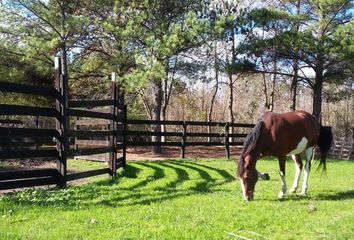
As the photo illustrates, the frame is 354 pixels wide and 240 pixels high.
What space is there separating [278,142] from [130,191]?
9.39 ft

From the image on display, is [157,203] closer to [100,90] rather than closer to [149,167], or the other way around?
[149,167]

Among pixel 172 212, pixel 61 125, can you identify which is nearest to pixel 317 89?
pixel 61 125

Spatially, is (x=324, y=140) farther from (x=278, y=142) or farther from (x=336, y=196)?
(x=278, y=142)

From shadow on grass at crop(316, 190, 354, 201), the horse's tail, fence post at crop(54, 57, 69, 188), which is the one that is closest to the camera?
shadow on grass at crop(316, 190, 354, 201)

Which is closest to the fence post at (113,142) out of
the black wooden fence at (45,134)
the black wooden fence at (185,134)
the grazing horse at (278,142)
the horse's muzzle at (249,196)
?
the black wooden fence at (45,134)

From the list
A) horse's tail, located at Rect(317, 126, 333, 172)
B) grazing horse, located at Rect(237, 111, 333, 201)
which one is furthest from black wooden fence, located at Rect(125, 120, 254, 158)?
grazing horse, located at Rect(237, 111, 333, 201)

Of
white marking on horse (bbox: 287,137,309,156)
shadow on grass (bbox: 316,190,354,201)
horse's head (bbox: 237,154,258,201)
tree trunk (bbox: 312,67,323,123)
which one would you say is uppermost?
tree trunk (bbox: 312,67,323,123)

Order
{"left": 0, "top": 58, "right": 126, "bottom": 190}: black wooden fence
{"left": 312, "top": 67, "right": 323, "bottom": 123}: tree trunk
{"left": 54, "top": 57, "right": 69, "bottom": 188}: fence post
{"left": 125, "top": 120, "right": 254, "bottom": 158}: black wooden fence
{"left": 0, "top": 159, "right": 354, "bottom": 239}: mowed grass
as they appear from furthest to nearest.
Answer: {"left": 312, "top": 67, "right": 323, "bottom": 123}: tree trunk < {"left": 125, "top": 120, "right": 254, "bottom": 158}: black wooden fence < {"left": 54, "top": 57, "right": 69, "bottom": 188}: fence post < {"left": 0, "top": 58, "right": 126, "bottom": 190}: black wooden fence < {"left": 0, "top": 159, "right": 354, "bottom": 239}: mowed grass

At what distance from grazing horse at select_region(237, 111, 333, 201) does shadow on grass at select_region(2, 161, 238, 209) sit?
107cm

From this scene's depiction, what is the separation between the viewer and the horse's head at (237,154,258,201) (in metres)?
7.05

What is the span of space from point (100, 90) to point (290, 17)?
384 inches

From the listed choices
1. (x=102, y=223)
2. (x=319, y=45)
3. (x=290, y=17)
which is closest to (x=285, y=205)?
(x=102, y=223)

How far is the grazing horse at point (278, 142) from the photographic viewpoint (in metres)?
7.20

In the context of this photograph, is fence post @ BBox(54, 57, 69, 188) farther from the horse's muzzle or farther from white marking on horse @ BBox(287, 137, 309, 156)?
white marking on horse @ BBox(287, 137, 309, 156)
